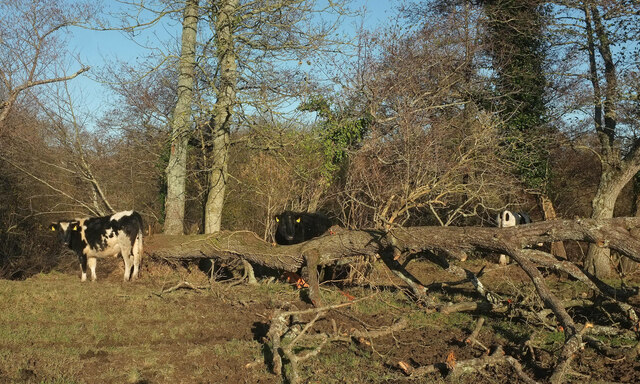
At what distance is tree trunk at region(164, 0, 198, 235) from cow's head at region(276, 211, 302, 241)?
2.29 m

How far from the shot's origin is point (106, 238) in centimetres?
1188

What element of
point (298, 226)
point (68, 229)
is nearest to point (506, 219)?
point (298, 226)

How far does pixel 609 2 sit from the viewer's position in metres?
12.2

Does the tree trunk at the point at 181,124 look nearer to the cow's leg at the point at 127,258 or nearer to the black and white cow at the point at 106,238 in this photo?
the black and white cow at the point at 106,238

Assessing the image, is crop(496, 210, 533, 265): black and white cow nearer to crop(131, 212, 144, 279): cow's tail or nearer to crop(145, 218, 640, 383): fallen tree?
crop(145, 218, 640, 383): fallen tree

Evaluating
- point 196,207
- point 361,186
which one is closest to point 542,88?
point 361,186

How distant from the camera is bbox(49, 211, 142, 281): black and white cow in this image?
11750mm

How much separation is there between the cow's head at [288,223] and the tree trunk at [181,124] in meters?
2.29

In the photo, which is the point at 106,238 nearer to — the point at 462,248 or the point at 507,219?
the point at 462,248

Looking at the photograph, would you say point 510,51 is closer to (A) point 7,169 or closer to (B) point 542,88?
(B) point 542,88

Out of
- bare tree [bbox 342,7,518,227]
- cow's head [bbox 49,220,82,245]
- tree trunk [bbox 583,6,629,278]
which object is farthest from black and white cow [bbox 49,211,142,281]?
tree trunk [bbox 583,6,629,278]

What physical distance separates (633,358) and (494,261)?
9.83 metres

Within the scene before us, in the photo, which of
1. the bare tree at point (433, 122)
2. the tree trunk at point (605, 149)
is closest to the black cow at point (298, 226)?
the bare tree at point (433, 122)

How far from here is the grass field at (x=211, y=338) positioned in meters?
5.24
